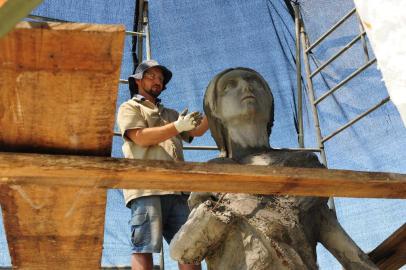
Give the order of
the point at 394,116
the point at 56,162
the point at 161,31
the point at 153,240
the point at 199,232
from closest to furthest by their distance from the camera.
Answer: the point at 56,162
the point at 199,232
the point at 153,240
the point at 394,116
the point at 161,31

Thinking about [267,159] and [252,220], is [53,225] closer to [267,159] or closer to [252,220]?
[252,220]

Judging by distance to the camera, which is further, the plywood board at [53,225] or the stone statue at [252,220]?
the stone statue at [252,220]

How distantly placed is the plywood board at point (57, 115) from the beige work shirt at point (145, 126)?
1.31 meters

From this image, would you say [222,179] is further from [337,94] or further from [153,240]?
[337,94]

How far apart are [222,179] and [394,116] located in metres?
3.61

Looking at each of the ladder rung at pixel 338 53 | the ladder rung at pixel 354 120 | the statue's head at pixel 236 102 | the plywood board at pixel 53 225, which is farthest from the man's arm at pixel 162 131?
the ladder rung at pixel 338 53

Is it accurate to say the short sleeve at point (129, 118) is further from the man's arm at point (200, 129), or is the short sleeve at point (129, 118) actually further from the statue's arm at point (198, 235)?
the statue's arm at point (198, 235)

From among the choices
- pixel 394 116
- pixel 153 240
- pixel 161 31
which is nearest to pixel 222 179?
pixel 153 240

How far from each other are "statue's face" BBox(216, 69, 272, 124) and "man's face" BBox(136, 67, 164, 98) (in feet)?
3.08

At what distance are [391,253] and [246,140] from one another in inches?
36.1

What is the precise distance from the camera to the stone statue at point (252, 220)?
3672 mm

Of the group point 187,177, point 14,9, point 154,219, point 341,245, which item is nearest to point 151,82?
point 154,219

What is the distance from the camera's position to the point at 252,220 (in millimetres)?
3711

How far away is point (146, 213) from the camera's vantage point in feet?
15.0
